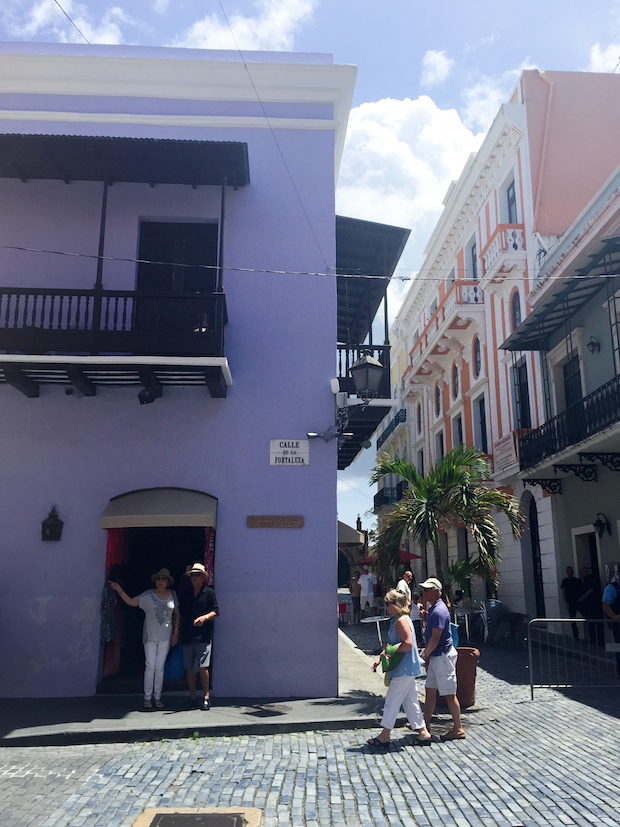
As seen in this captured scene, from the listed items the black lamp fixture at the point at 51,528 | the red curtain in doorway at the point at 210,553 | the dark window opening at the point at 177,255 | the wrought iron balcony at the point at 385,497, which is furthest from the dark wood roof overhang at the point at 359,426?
the wrought iron balcony at the point at 385,497

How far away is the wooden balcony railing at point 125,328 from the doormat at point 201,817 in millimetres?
5530

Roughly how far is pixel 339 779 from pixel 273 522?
164 inches

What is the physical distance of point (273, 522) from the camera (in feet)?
30.7

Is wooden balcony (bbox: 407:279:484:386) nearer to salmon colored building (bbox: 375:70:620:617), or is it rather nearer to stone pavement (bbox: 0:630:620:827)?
salmon colored building (bbox: 375:70:620:617)

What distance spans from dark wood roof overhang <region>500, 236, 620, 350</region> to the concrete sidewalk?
26.6 feet

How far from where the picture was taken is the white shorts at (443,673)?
7.00 metres

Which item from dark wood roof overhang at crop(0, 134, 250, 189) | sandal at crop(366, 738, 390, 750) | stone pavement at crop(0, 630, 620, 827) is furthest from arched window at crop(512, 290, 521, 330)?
sandal at crop(366, 738, 390, 750)

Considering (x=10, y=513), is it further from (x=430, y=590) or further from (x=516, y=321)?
(x=516, y=321)

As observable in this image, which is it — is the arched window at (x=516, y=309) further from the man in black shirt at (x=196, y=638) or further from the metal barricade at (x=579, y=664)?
the man in black shirt at (x=196, y=638)

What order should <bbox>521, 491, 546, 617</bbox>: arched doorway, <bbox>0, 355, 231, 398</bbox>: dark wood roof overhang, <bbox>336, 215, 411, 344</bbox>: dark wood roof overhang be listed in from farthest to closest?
<bbox>521, 491, 546, 617</bbox>: arched doorway, <bbox>336, 215, 411, 344</bbox>: dark wood roof overhang, <bbox>0, 355, 231, 398</bbox>: dark wood roof overhang

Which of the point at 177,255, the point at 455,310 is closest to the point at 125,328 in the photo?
the point at 177,255

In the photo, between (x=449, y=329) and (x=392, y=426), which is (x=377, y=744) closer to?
(x=449, y=329)

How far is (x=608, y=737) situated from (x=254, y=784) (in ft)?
12.4

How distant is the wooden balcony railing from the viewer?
9.04 m
